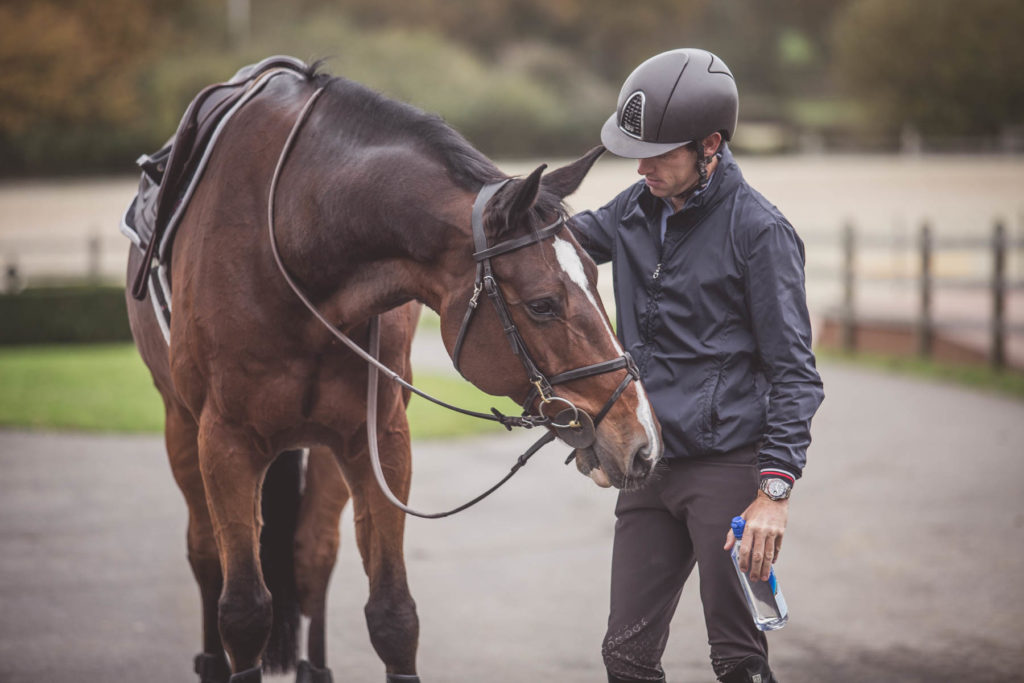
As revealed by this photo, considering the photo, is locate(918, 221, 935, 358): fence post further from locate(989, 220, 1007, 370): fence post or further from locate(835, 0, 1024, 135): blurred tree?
locate(835, 0, 1024, 135): blurred tree

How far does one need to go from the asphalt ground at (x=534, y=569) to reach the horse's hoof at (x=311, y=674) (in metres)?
0.25

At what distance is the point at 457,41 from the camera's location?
40375 millimetres

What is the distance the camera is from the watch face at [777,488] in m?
2.45

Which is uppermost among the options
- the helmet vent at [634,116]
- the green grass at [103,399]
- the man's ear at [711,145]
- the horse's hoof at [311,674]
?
the helmet vent at [634,116]

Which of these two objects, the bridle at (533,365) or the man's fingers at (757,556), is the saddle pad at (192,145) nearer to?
the bridle at (533,365)

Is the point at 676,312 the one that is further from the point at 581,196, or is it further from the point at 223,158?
the point at 581,196

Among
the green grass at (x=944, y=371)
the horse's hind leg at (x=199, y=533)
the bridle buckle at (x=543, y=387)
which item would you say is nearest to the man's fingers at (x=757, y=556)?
the bridle buckle at (x=543, y=387)

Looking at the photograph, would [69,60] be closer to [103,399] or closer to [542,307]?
[103,399]

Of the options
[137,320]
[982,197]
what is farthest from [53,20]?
[137,320]

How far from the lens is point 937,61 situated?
3319 centimetres

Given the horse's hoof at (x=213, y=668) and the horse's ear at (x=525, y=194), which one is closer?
the horse's ear at (x=525, y=194)

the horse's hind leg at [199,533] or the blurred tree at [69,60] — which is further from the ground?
the blurred tree at [69,60]

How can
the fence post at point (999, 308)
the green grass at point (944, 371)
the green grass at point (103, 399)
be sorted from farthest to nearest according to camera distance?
the fence post at point (999, 308) → the green grass at point (944, 371) → the green grass at point (103, 399)

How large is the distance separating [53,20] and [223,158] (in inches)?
1193
